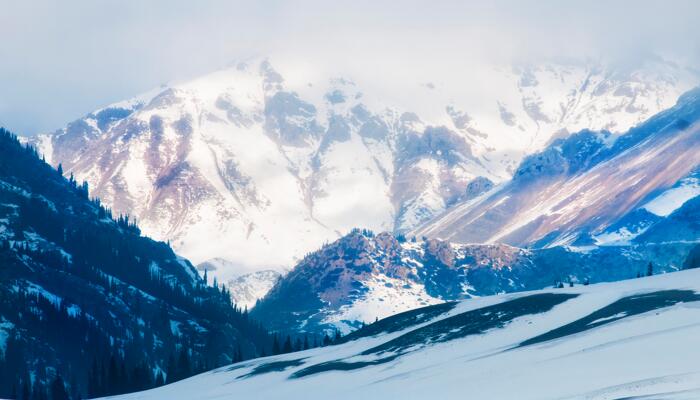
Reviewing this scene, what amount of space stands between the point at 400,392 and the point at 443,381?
4.93 metres

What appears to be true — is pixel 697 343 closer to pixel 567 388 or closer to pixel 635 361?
pixel 635 361

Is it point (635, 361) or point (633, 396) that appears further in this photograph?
point (635, 361)

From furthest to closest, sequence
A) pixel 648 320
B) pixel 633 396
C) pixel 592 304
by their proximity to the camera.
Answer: pixel 592 304 → pixel 648 320 → pixel 633 396

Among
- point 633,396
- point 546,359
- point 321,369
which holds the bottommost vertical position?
point 633,396

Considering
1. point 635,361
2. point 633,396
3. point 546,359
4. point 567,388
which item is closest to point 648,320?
point 546,359

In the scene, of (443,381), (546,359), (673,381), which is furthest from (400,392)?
(673,381)

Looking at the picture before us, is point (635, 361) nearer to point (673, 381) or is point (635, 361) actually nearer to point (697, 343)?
point (697, 343)

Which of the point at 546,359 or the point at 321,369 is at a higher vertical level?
the point at 321,369

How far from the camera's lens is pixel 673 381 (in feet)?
371

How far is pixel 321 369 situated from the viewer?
7869 inches

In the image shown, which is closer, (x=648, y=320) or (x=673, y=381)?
(x=673, y=381)

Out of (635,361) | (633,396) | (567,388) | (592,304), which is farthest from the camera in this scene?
(592,304)

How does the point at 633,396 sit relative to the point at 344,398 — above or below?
below

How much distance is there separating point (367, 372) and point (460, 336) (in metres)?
21.8
